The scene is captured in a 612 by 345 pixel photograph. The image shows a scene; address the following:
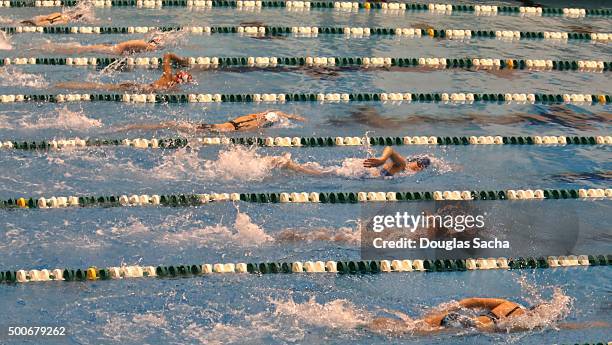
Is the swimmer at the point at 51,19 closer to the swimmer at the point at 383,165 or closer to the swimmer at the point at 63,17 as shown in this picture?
the swimmer at the point at 63,17

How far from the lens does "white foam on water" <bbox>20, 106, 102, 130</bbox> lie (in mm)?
8219

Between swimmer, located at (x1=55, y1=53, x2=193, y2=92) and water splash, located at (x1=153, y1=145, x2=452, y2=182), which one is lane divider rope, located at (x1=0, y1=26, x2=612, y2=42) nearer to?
swimmer, located at (x1=55, y1=53, x2=193, y2=92)

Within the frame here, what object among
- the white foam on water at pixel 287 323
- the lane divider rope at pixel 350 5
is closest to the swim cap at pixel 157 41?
the lane divider rope at pixel 350 5

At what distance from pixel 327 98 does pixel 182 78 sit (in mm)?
1309

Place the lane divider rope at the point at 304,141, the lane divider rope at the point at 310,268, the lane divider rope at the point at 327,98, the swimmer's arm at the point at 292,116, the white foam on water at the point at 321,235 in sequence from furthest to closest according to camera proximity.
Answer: the lane divider rope at the point at 327,98, the swimmer's arm at the point at 292,116, the lane divider rope at the point at 304,141, the white foam on water at the point at 321,235, the lane divider rope at the point at 310,268

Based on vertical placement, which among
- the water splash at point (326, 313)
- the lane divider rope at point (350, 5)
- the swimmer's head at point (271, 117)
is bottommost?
the water splash at point (326, 313)

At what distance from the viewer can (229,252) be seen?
6344 millimetres

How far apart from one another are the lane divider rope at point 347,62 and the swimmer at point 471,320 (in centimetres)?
475

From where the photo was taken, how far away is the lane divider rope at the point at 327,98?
8.88 metres

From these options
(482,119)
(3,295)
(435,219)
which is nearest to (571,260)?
(435,219)

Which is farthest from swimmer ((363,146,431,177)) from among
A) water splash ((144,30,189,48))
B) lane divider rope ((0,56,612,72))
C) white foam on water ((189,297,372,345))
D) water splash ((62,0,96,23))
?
water splash ((62,0,96,23))

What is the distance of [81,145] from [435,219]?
2.74 meters

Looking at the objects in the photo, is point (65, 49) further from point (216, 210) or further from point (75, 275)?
point (75, 275)

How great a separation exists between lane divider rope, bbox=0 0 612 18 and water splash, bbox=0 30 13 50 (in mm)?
1324
